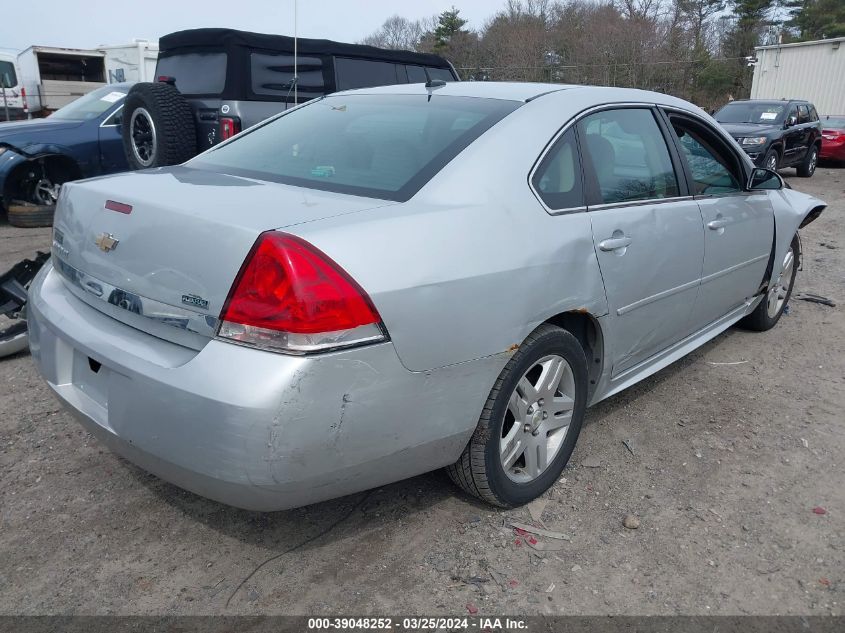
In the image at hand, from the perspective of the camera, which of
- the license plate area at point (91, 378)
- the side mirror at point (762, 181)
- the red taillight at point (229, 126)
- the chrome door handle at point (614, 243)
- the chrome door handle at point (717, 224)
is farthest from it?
the red taillight at point (229, 126)

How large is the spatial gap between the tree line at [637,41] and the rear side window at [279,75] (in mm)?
17313

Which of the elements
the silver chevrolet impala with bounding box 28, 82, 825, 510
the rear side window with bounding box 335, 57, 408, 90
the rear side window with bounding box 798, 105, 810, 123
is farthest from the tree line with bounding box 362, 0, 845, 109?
the silver chevrolet impala with bounding box 28, 82, 825, 510

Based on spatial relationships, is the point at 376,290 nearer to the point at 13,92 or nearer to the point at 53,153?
the point at 53,153

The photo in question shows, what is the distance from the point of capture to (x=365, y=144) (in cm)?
274

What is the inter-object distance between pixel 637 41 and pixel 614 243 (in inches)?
1144

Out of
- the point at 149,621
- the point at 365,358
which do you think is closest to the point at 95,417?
the point at 149,621

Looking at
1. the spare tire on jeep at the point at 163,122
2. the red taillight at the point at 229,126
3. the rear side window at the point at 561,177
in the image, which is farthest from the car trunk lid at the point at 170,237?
the spare tire on jeep at the point at 163,122

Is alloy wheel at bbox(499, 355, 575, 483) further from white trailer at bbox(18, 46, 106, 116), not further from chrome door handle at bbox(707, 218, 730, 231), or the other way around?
white trailer at bbox(18, 46, 106, 116)

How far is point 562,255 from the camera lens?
8.32 ft

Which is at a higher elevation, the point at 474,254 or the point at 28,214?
the point at 474,254

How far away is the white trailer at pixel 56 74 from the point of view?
63.2ft

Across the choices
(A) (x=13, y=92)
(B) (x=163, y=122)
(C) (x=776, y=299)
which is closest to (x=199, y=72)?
(B) (x=163, y=122)

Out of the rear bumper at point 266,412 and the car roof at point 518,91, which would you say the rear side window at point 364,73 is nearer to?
the car roof at point 518,91

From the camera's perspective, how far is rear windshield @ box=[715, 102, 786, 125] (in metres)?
14.1
